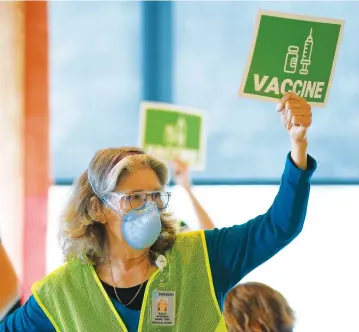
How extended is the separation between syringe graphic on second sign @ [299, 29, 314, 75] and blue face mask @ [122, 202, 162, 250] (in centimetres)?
47

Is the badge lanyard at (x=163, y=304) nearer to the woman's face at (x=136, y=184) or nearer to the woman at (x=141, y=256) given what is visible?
the woman at (x=141, y=256)

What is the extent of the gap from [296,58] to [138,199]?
0.49 m

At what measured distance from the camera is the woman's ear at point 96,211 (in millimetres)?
1713

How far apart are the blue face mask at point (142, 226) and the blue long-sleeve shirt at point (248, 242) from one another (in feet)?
0.47

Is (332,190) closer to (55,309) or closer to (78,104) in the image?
(78,104)

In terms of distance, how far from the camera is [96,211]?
1.72 m

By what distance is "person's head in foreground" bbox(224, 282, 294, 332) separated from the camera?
2373 mm

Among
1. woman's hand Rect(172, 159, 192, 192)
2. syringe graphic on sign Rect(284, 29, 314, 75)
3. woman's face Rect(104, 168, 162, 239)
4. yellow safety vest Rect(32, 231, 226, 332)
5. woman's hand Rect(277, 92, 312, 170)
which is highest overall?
syringe graphic on sign Rect(284, 29, 314, 75)

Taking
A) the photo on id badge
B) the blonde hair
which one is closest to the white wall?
the blonde hair

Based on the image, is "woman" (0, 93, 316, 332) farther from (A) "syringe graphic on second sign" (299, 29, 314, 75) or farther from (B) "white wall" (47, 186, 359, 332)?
(B) "white wall" (47, 186, 359, 332)

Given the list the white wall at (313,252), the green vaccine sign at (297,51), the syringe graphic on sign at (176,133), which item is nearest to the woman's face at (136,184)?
the green vaccine sign at (297,51)

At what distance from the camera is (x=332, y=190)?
11.0ft

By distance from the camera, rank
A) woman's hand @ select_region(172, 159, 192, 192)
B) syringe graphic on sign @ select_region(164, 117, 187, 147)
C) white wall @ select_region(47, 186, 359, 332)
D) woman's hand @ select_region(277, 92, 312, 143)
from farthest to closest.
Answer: white wall @ select_region(47, 186, 359, 332), woman's hand @ select_region(172, 159, 192, 192), syringe graphic on sign @ select_region(164, 117, 187, 147), woman's hand @ select_region(277, 92, 312, 143)

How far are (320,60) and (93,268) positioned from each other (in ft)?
2.36
